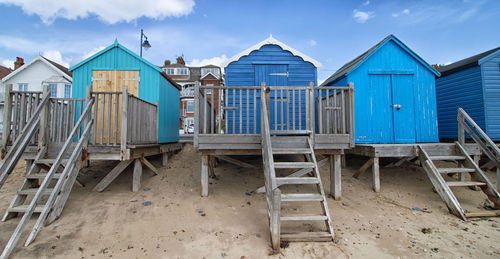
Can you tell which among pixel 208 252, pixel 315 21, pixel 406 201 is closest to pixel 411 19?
pixel 315 21

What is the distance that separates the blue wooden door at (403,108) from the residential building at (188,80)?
24.0 m

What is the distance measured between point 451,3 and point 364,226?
42.0 ft

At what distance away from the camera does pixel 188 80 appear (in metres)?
35.0

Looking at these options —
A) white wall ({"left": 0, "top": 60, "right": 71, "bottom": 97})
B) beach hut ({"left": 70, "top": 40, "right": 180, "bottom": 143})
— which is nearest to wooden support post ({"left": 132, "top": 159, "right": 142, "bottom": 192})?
beach hut ({"left": 70, "top": 40, "right": 180, "bottom": 143})

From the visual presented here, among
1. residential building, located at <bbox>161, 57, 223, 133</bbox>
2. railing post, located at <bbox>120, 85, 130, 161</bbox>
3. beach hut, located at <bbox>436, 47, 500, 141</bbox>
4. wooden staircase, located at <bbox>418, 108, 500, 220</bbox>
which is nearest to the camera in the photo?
wooden staircase, located at <bbox>418, 108, 500, 220</bbox>

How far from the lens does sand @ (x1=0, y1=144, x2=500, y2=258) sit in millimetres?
3156

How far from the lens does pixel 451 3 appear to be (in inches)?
407

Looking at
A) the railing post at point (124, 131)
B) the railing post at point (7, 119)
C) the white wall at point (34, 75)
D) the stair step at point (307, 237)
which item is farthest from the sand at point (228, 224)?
the white wall at point (34, 75)

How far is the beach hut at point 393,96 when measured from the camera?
7199mm

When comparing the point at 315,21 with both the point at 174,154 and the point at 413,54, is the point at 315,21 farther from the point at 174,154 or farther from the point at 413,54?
the point at 174,154

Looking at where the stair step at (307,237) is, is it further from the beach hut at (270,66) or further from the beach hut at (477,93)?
the beach hut at (477,93)

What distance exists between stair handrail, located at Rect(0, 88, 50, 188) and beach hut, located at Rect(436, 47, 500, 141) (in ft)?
43.7

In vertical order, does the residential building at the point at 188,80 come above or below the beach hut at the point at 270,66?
above

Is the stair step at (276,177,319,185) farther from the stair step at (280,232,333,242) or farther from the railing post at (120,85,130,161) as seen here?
the railing post at (120,85,130,161)
